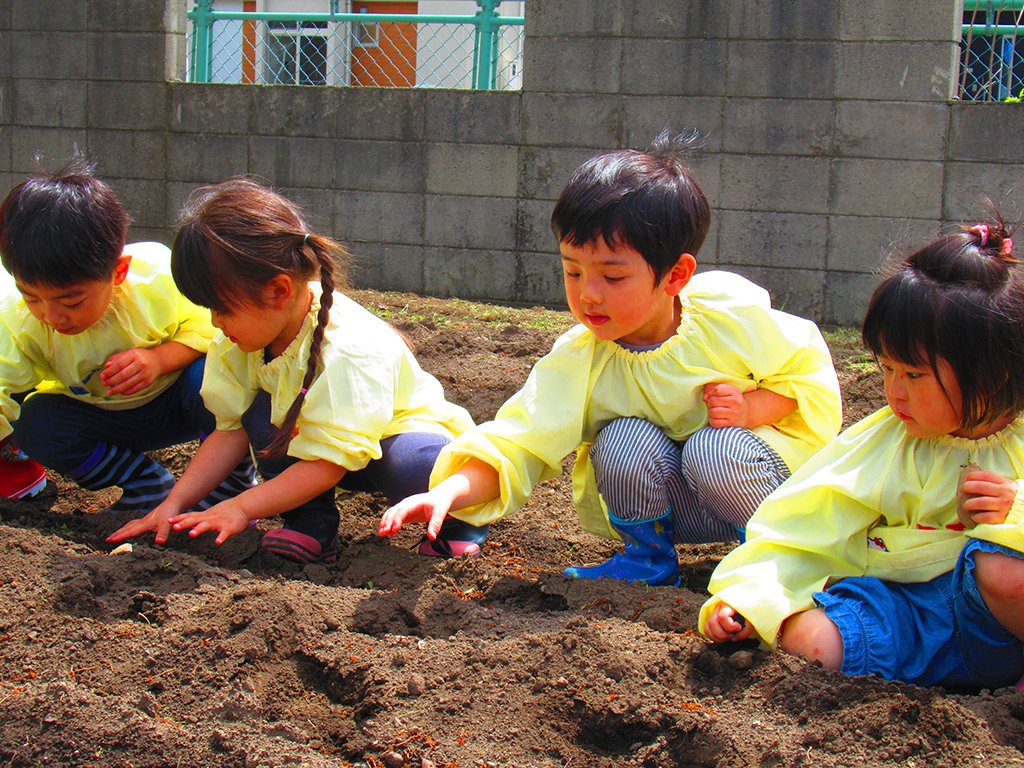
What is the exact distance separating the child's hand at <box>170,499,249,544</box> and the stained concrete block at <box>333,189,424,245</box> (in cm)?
354

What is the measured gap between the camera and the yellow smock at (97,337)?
3.09 metres

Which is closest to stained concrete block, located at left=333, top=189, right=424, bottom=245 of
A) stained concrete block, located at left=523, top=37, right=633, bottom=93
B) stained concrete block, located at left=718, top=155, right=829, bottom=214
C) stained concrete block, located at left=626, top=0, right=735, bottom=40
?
stained concrete block, located at left=523, top=37, right=633, bottom=93

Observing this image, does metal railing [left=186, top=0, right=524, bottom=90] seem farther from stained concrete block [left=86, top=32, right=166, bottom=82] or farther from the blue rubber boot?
the blue rubber boot

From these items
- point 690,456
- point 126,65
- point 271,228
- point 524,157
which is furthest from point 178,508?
point 126,65

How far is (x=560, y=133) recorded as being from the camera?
18.5 feet

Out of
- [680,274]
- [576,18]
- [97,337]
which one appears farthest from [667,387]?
[576,18]

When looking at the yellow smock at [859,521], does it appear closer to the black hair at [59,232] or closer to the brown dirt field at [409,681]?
the brown dirt field at [409,681]

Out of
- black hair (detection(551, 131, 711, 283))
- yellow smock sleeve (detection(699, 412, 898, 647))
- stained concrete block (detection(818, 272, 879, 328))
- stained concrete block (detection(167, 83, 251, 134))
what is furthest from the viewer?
stained concrete block (detection(167, 83, 251, 134))

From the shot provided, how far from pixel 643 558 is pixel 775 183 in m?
3.22

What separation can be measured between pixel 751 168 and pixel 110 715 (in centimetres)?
432

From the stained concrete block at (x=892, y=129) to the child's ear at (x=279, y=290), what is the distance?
3412 millimetres

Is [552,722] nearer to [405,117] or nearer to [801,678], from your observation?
[801,678]

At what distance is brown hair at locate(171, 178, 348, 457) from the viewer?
8.54 ft

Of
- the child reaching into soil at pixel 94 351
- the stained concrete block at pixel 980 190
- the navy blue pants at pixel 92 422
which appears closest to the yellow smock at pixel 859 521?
the child reaching into soil at pixel 94 351
